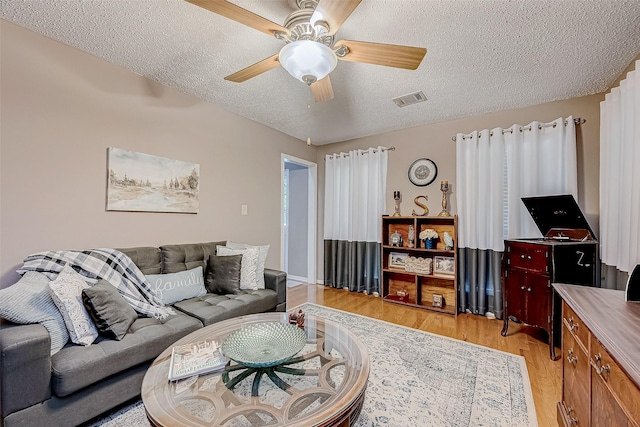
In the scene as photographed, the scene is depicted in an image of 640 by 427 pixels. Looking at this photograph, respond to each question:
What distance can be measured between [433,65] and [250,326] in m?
2.49

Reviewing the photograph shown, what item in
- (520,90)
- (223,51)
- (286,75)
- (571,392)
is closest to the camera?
(571,392)

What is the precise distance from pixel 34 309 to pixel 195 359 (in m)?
0.94

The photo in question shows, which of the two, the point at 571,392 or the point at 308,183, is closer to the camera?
the point at 571,392

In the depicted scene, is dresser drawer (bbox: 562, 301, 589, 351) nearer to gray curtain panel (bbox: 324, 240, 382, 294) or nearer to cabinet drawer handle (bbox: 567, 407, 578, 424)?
cabinet drawer handle (bbox: 567, 407, 578, 424)

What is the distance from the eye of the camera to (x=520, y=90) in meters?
2.67

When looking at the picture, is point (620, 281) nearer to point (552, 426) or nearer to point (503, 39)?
point (552, 426)

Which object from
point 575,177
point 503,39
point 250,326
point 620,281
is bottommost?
point 250,326

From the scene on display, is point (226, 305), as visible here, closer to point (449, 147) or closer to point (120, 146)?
point (120, 146)

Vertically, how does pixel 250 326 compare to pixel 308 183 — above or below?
below

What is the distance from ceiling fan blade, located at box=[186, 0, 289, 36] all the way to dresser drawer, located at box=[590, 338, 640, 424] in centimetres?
207

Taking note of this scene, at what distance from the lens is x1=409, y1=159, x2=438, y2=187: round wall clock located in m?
3.68

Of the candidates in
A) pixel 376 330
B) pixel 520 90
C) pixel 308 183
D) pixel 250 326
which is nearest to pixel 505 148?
pixel 520 90

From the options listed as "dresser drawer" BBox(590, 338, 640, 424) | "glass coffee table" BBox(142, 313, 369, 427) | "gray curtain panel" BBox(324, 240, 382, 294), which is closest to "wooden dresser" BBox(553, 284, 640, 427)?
"dresser drawer" BBox(590, 338, 640, 424)

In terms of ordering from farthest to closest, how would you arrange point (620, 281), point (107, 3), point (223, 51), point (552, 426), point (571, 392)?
point (620, 281)
point (223, 51)
point (107, 3)
point (552, 426)
point (571, 392)
